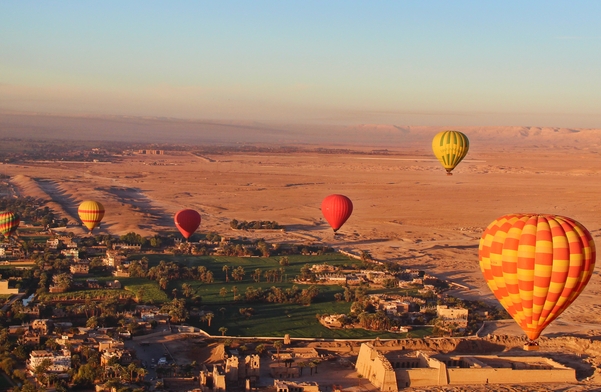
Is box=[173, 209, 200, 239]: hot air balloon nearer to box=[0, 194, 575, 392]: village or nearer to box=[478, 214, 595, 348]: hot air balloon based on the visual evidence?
box=[0, 194, 575, 392]: village

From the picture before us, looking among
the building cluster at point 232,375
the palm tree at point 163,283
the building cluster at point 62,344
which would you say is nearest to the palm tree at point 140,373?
the building cluster at point 62,344

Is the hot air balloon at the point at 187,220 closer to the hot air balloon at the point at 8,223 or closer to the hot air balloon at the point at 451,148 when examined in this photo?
the hot air balloon at the point at 8,223

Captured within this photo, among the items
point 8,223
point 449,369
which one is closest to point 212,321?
point 449,369

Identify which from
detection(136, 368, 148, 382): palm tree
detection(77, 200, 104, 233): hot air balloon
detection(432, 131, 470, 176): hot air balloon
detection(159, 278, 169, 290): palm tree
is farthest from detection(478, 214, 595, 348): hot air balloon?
detection(77, 200, 104, 233): hot air balloon

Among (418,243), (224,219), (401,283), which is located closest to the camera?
A: (401,283)

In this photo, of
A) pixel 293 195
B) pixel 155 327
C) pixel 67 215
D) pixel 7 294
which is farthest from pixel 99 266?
pixel 293 195

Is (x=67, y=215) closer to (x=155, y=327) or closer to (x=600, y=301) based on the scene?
(x=155, y=327)
